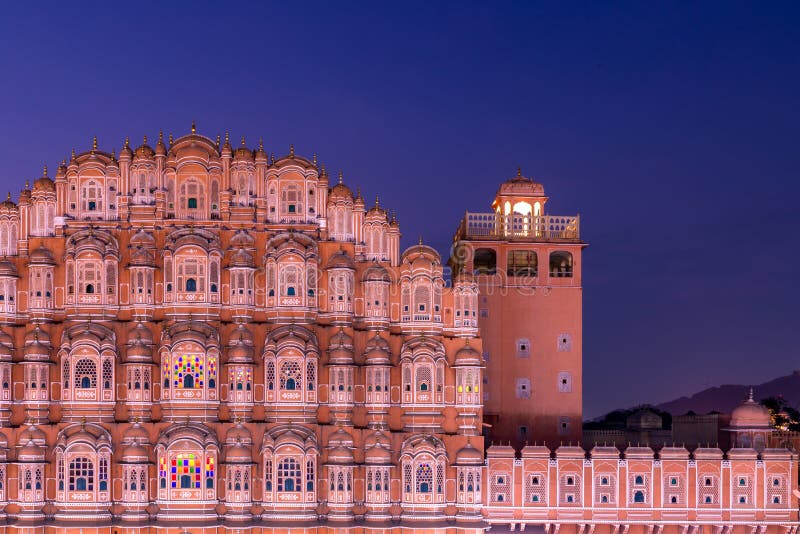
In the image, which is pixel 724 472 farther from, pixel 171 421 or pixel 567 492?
pixel 171 421

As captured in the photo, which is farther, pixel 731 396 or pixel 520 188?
pixel 731 396

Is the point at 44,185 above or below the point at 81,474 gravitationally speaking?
above

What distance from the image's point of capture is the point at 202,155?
40.2 m

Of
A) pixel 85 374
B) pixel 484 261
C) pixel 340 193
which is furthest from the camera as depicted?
pixel 484 261

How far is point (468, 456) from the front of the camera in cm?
3909

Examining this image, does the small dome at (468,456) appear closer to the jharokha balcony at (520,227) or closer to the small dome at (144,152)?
the jharokha balcony at (520,227)

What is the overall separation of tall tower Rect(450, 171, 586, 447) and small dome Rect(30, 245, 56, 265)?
1686 cm

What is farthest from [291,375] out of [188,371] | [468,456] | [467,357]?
[468,456]

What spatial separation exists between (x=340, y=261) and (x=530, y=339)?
1069cm

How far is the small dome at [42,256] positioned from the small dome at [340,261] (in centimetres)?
1049

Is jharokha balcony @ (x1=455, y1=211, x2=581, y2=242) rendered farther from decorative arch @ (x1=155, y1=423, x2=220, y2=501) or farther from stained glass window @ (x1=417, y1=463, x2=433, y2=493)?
decorative arch @ (x1=155, y1=423, x2=220, y2=501)

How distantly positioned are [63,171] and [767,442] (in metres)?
29.9

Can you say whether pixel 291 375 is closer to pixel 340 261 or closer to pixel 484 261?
pixel 340 261

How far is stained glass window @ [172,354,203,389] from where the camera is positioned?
38688 millimetres
